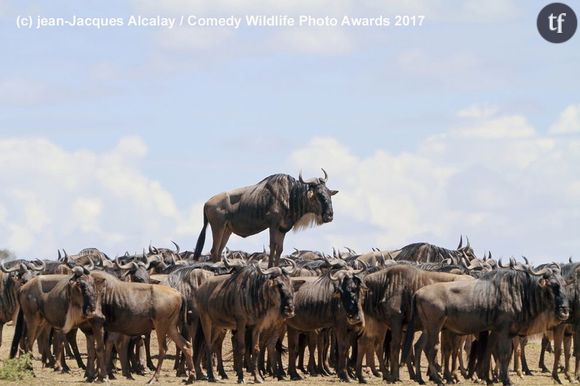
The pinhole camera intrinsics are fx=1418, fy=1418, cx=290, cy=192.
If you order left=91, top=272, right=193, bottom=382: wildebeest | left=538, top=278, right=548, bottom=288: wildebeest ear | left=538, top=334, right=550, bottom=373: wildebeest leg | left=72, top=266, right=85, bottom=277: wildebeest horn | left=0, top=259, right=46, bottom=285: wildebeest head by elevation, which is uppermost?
left=0, top=259, right=46, bottom=285: wildebeest head

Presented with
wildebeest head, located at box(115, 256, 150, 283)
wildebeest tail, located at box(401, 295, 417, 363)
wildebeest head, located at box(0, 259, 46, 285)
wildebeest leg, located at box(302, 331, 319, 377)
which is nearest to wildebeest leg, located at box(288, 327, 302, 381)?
wildebeest leg, located at box(302, 331, 319, 377)

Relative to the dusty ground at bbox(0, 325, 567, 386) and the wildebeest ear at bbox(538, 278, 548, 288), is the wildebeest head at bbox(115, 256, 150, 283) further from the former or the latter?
the wildebeest ear at bbox(538, 278, 548, 288)

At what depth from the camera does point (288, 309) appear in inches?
1022

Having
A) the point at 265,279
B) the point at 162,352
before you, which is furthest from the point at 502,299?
the point at 162,352

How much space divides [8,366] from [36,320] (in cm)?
189

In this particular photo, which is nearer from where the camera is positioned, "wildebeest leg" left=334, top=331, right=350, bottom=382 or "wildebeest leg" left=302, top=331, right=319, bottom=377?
"wildebeest leg" left=334, top=331, right=350, bottom=382

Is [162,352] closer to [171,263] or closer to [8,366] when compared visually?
[8,366]

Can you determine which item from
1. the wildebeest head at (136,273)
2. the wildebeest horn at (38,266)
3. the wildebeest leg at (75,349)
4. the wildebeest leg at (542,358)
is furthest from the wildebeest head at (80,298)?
the wildebeest leg at (542,358)

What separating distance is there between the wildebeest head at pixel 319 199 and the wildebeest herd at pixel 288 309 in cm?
3

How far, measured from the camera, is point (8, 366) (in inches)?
990

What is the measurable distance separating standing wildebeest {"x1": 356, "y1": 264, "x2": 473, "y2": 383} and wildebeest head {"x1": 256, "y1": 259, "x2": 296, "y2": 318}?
1.90 meters

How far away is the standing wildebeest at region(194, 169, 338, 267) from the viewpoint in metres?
30.8

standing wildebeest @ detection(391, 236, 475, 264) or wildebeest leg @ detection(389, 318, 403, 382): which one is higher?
standing wildebeest @ detection(391, 236, 475, 264)

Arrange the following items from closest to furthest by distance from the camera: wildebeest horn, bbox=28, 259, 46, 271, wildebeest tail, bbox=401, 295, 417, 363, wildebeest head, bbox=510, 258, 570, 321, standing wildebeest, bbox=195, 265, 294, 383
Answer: wildebeest head, bbox=510, 258, 570, 321 < wildebeest tail, bbox=401, 295, 417, 363 < standing wildebeest, bbox=195, 265, 294, 383 < wildebeest horn, bbox=28, 259, 46, 271
